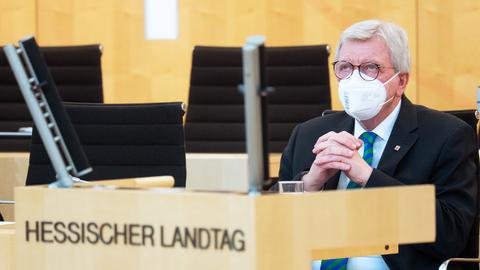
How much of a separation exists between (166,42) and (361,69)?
4.51 meters

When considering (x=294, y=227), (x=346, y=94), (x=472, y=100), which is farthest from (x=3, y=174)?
(x=472, y=100)

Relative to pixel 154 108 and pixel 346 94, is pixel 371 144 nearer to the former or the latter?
pixel 346 94

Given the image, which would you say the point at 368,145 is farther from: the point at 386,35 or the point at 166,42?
the point at 166,42

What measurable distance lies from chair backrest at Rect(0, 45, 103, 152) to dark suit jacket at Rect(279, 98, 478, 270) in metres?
3.06

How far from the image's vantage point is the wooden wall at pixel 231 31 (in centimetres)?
693

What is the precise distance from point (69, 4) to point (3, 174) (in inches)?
122

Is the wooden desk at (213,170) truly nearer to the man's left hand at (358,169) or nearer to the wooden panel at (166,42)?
the man's left hand at (358,169)

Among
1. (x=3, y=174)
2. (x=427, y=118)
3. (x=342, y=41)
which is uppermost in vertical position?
(x=342, y=41)

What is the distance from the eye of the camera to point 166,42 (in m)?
7.41

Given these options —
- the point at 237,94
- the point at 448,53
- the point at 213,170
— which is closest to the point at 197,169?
the point at 213,170

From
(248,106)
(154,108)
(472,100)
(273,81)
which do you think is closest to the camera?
(248,106)

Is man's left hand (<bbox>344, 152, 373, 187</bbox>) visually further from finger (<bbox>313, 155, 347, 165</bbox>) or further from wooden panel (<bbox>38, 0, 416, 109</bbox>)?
wooden panel (<bbox>38, 0, 416, 109</bbox>)

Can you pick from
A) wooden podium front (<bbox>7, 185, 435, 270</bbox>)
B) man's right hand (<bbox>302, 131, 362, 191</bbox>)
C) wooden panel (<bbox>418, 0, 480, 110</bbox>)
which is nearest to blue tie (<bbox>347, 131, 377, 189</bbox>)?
man's right hand (<bbox>302, 131, 362, 191</bbox>)

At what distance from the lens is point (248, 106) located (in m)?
1.87
